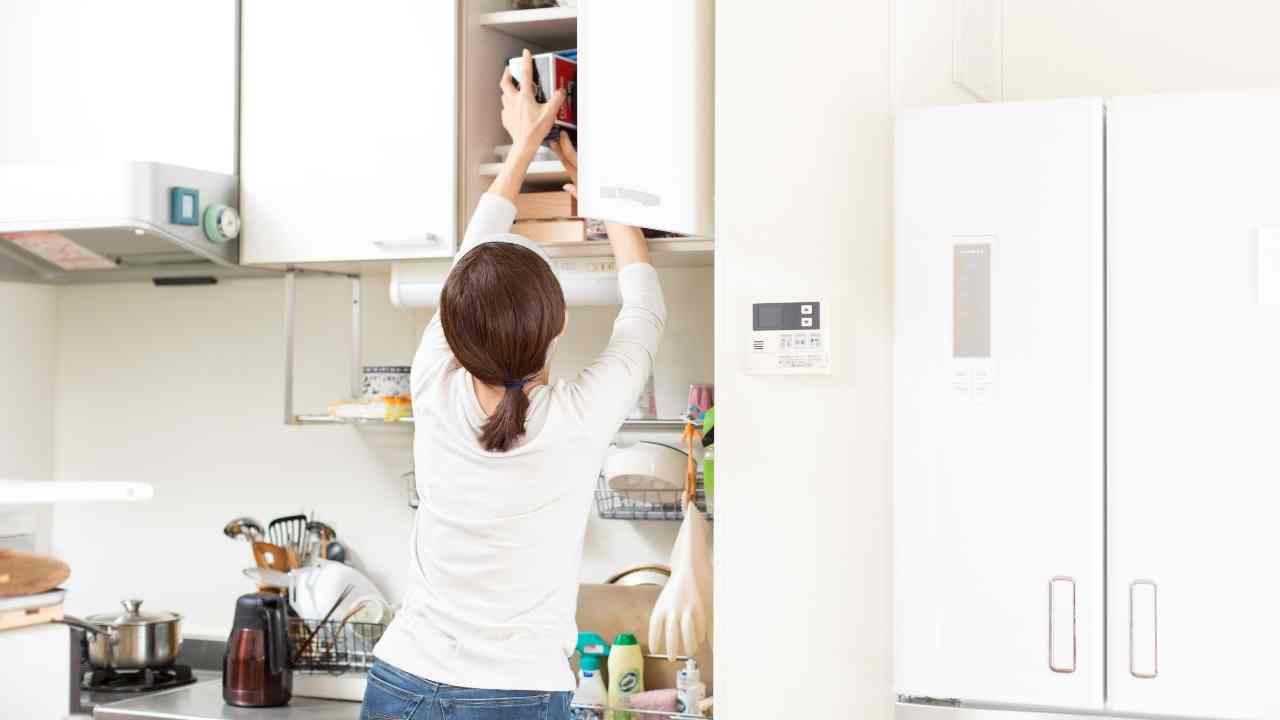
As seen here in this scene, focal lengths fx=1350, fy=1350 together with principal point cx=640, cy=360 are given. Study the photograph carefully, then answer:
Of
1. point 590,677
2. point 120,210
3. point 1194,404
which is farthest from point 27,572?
point 1194,404

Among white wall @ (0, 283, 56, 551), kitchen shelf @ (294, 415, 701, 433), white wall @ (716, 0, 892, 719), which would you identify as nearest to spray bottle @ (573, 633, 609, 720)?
kitchen shelf @ (294, 415, 701, 433)

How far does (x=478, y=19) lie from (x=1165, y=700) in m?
1.87

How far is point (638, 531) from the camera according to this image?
10.1ft

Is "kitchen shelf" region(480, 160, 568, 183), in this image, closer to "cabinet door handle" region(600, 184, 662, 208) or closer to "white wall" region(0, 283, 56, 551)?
"cabinet door handle" region(600, 184, 662, 208)

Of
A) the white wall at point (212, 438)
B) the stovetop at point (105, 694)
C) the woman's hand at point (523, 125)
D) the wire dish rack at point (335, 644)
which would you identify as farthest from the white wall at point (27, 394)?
the woman's hand at point (523, 125)

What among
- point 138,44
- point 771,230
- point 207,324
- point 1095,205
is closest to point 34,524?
point 207,324

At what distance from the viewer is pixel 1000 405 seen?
1.94m

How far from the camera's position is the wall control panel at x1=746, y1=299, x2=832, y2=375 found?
2.12 metres

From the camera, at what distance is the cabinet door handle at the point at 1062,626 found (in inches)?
75.2

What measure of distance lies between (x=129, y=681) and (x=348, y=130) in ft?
4.42

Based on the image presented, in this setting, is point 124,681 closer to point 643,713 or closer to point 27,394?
point 27,394

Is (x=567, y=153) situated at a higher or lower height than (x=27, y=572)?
higher

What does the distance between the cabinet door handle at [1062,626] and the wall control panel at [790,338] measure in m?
0.47

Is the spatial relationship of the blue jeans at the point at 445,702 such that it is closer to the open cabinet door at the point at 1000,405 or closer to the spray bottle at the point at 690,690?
the open cabinet door at the point at 1000,405
